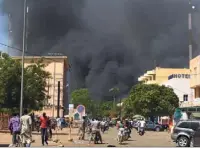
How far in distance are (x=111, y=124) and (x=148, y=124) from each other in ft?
77.8

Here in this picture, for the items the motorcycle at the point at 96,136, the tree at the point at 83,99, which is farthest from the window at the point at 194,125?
the tree at the point at 83,99

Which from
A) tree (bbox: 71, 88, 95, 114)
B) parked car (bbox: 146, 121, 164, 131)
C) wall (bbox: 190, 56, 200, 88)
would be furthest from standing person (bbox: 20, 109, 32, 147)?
tree (bbox: 71, 88, 95, 114)

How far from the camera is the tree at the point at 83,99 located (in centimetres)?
12416

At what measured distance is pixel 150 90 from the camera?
252 ft

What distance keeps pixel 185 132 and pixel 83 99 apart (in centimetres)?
10134

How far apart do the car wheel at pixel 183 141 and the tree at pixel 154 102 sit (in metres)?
47.5

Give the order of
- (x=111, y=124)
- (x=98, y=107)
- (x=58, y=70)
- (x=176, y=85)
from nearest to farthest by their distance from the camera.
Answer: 1. (x=111, y=124)
2. (x=176, y=85)
3. (x=58, y=70)
4. (x=98, y=107)

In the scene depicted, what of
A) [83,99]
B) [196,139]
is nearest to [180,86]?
[83,99]

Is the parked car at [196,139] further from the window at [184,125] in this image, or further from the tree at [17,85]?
the tree at [17,85]

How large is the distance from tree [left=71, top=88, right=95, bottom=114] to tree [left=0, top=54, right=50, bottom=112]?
269 ft

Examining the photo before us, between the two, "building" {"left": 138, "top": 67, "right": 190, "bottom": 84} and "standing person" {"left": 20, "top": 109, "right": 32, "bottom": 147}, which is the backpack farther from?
"building" {"left": 138, "top": 67, "right": 190, "bottom": 84}

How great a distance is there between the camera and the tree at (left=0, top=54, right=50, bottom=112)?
3898cm

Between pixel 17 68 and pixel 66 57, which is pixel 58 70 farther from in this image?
pixel 17 68

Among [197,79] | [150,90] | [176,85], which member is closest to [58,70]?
[176,85]
